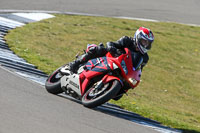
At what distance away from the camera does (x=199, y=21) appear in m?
22.5

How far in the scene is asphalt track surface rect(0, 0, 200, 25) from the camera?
19.5 meters

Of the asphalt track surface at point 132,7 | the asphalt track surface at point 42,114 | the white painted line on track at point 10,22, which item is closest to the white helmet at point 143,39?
the asphalt track surface at point 42,114

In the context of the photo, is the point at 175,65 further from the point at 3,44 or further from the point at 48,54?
the point at 3,44

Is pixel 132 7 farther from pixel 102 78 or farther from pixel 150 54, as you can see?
pixel 102 78

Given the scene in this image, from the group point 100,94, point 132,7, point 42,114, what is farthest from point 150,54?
point 42,114

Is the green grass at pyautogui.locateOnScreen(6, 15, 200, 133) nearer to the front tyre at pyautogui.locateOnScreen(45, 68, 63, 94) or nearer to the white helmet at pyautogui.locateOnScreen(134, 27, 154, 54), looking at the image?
the front tyre at pyautogui.locateOnScreen(45, 68, 63, 94)

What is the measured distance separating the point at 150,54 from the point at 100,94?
9.24 m

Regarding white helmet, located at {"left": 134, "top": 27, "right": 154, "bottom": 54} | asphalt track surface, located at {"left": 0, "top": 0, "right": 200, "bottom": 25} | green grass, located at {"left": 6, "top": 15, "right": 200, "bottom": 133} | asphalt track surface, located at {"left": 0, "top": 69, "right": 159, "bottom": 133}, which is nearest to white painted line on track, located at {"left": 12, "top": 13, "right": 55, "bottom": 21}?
green grass, located at {"left": 6, "top": 15, "right": 200, "bottom": 133}

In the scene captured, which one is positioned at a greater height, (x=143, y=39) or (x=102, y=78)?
(x=143, y=39)

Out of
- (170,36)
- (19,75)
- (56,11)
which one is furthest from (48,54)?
(170,36)

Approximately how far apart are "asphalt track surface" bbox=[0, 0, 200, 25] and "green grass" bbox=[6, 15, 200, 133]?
1.15m

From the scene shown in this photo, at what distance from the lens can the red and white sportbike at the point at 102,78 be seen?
7102mm

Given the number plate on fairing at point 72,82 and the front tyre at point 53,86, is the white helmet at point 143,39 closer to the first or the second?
the number plate on fairing at point 72,82

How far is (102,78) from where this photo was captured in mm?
7281
